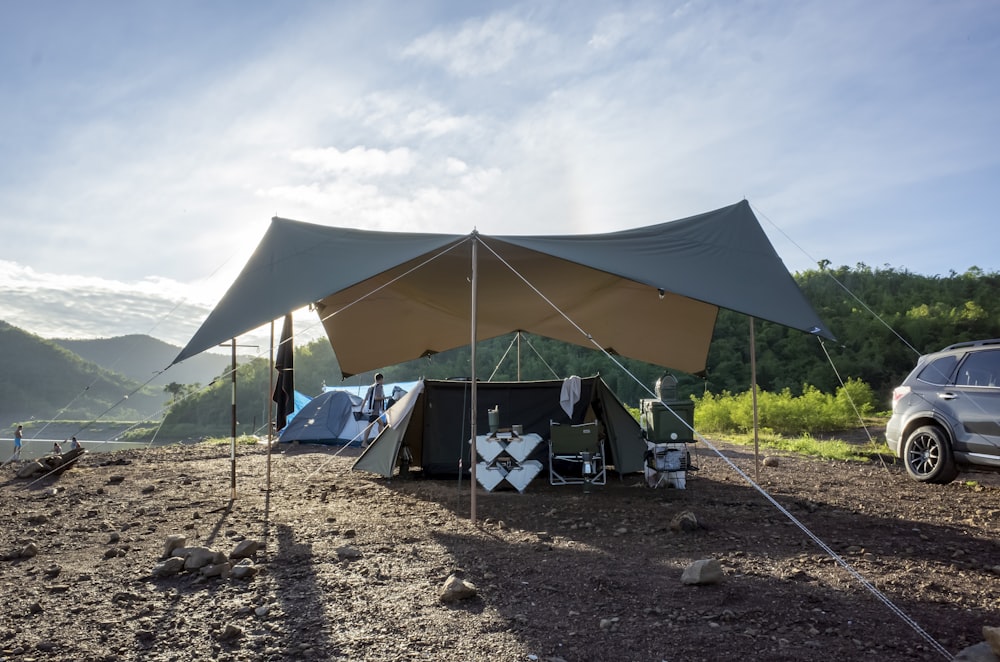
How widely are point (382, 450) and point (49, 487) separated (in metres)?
3.42

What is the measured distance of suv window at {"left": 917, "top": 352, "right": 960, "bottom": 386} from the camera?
617 centimetres

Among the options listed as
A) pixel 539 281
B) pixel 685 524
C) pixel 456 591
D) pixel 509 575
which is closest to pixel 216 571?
pixel 456 591

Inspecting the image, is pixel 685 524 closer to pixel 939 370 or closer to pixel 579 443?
pixel 579 443

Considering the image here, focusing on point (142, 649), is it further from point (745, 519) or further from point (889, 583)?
point (745, 519)

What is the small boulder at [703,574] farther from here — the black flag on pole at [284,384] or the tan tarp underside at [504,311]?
the black flag on pole at [284,384]

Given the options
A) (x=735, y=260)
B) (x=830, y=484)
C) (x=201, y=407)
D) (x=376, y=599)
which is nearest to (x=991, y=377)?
(x=830, y=484)

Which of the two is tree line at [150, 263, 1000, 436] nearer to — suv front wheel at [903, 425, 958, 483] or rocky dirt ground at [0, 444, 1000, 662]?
suv front wheel at [903, 425, 958, 483]

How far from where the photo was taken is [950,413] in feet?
19.7

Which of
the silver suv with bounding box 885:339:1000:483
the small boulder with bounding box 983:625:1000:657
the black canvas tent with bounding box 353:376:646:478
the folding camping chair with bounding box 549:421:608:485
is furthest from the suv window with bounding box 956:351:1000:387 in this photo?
the small boulder with bounding box 983:625:1000:657

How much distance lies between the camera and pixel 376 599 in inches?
125

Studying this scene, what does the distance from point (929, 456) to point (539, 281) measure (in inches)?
160

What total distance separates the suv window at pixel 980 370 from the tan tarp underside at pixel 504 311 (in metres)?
2.25

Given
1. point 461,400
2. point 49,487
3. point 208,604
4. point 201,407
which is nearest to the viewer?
point 208,604

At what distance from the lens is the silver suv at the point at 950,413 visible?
573 centimetres
